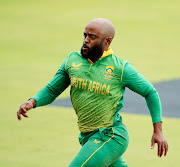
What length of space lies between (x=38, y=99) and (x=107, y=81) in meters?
0.88

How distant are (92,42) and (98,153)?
4.05 feet

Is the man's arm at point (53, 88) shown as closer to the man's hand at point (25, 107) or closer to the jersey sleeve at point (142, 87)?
the man's hand at point (25, 107)

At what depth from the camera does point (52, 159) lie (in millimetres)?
9453

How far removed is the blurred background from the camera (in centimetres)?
993

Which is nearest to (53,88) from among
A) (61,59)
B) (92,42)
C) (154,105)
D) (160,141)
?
(92,42)

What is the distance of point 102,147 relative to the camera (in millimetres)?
6762

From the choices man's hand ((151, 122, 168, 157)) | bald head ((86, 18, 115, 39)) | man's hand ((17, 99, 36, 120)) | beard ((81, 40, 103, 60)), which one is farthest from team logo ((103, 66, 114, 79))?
man's hand ((17, 99, 36, 120))

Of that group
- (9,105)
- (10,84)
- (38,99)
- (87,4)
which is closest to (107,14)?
(87,4)

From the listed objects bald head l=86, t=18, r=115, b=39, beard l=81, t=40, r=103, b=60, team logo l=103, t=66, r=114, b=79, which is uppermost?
bald head l=86, t=18, r=115, b=39

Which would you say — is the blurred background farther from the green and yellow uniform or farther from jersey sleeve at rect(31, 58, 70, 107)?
the green and yellow uniform

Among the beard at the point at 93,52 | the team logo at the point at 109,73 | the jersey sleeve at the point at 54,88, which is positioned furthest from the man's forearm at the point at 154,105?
the jersey sleeve at the point at 54,88

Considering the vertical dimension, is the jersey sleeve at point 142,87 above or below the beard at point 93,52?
below

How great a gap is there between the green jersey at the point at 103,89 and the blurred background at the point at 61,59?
8.35 ft

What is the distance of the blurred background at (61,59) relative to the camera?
391 inches
